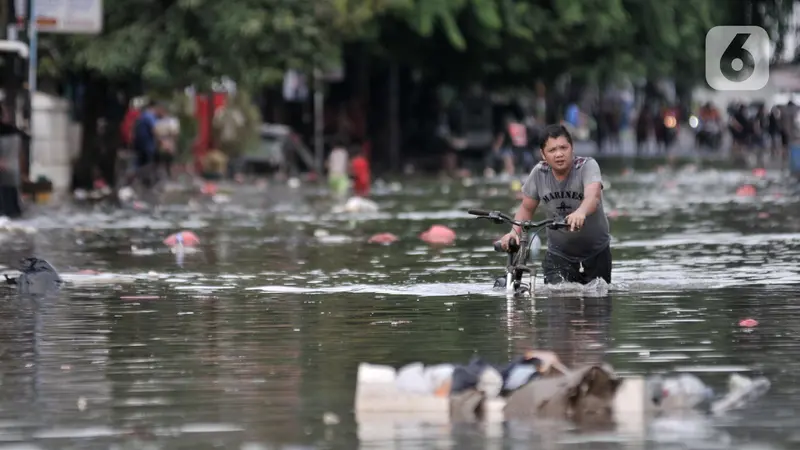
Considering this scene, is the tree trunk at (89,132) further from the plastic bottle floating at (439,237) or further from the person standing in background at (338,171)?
the plastic bottle floating at (439,237)

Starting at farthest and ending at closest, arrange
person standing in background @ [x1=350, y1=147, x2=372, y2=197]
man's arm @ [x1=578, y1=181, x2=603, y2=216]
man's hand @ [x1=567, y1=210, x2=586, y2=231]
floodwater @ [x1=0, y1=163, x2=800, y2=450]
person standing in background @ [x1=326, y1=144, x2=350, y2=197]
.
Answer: person standing in background @ [x1=326, y1=144, x2=350, y2=197], person standing in background @ [x1=350, y1=147, x2=372, y2=197], man's arm @ [x1=578, y1=181, x2=603, y2=216], man's hand @ [x1=567, y1=210, x2=586, y2=231], floodwater @ [x1=0, y1=163, x2=800, y2=450]

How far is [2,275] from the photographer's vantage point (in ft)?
65.3

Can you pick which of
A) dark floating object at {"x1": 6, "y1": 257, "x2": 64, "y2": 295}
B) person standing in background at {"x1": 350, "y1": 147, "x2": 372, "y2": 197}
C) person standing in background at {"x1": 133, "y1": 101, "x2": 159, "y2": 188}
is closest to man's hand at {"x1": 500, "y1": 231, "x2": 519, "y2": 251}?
dark floating object at {"x1": 6, "y1": 257, "x2": 64, "y2": 295}

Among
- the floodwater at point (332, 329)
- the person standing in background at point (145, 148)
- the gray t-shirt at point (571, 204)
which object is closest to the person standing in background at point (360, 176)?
the person standing in background at point (145, 148)

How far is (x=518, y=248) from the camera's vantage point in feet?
52.6

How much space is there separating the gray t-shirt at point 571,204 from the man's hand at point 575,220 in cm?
65

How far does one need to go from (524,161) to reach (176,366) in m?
44.2

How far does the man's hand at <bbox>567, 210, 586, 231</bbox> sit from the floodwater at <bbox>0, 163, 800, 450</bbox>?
58cm

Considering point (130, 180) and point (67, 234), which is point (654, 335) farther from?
point (130, 180)

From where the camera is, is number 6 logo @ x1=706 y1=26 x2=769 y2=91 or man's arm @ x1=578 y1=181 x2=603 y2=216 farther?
number 6 logo @ x1=706 y1=26 x2=769 y2=91

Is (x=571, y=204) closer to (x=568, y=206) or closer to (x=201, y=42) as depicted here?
(x=568, y=206)

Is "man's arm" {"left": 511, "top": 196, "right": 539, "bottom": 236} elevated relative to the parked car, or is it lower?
lower

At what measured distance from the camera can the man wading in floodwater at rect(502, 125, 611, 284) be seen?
15.9 m

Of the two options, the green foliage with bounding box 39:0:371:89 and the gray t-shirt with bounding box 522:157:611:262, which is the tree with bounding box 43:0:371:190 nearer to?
the green foliage with bounding box 39:0:371:89
